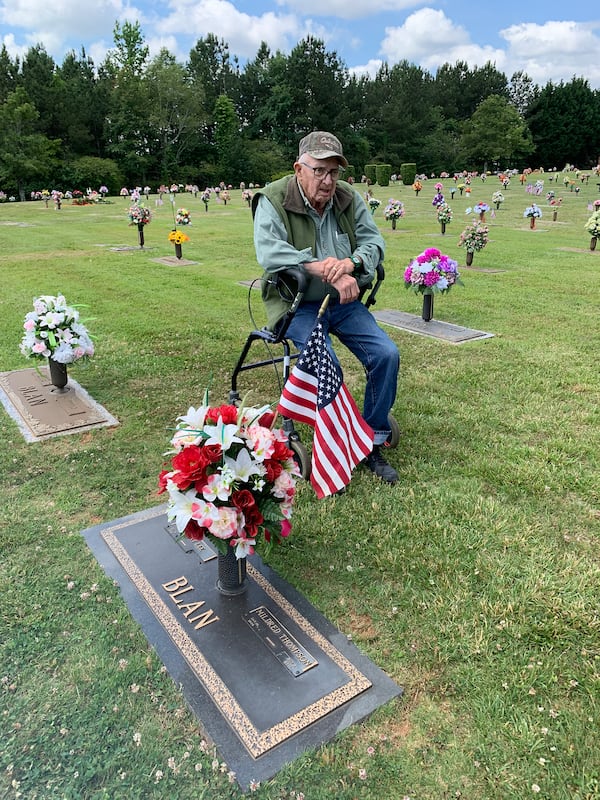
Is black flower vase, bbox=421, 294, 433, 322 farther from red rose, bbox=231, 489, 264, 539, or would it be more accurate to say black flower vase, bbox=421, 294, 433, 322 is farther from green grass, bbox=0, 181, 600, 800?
red rose, bbox=231, 489, 264, 539

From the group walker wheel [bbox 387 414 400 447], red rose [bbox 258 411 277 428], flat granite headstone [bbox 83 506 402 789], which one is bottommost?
Result: flat granite headstone [bbox 83 506 402 789]

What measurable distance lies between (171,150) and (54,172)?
1308cm

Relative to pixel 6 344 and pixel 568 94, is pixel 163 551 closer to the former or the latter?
pixel 6 344

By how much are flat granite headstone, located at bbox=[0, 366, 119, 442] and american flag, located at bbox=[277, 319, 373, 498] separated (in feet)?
5.91

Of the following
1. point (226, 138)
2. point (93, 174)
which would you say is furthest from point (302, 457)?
point (226, 138)

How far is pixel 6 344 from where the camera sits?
19.0ft

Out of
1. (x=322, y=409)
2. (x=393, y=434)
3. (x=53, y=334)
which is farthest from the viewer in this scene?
(x=53, y=334)

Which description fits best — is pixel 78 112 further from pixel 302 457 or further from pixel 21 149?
pixel 302 457

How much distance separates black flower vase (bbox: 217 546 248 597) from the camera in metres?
2.29

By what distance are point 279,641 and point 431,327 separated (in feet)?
15.8

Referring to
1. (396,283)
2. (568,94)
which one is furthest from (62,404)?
(568,94)

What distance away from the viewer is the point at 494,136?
5019cm

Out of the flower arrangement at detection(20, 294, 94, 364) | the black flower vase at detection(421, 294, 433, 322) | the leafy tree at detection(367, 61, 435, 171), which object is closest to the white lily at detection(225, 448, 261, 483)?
the flower arrangement at detection(20, 294, 94, 364)

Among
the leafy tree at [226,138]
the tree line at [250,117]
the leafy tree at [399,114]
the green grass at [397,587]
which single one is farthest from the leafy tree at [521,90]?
the green grass at [397,587]
